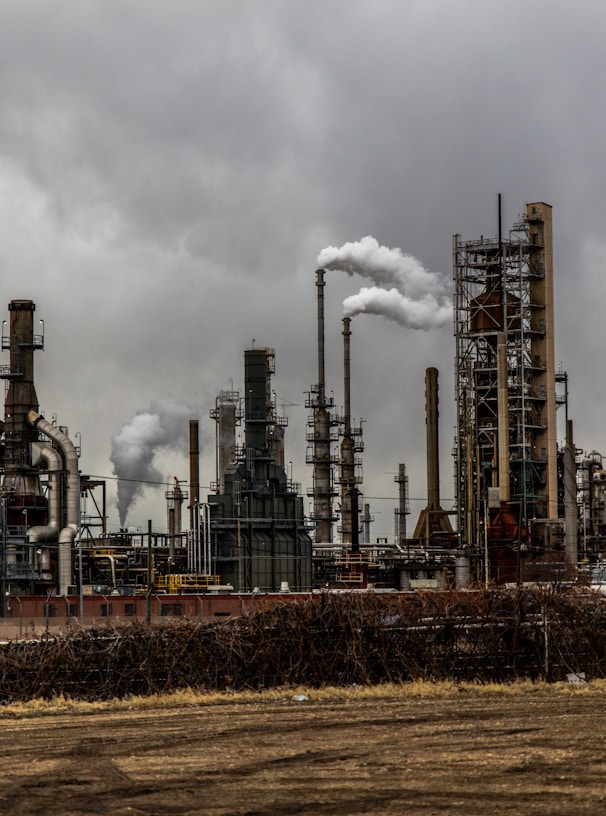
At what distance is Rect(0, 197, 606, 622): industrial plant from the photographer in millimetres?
60312

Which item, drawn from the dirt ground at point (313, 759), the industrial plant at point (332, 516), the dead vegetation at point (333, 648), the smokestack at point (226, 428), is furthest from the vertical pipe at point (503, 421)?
the dirt ground at point (313, 759)

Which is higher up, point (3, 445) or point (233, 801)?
point (3, 445)

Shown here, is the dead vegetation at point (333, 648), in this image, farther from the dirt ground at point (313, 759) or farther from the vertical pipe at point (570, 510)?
the vertical pipe at point (570, 510)

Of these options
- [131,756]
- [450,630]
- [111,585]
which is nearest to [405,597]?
[450,630]

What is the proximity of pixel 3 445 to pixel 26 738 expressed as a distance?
4702 centimetres

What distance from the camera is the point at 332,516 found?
3381 inches

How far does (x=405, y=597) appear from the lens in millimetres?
26234

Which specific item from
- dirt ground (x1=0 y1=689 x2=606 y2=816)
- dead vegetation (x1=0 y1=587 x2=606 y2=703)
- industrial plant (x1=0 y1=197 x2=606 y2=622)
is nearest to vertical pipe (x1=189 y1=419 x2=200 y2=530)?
industrial plant (x1=0 y1=197 x2=606 y2=622)

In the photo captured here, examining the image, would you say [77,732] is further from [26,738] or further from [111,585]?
[111,585]

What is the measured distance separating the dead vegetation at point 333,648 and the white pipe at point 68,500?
3456cm

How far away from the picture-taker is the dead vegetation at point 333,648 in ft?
79.8

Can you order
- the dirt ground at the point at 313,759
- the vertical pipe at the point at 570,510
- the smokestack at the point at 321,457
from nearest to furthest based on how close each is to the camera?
the dirt ground at the point at 313,759 < the vertical pipe at the point at 570,510 < the smokestack at the point at 321,457

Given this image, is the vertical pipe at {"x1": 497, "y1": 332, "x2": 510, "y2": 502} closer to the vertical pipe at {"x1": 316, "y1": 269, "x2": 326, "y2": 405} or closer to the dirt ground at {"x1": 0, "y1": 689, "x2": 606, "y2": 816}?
the vertical pipe at {"x1": 316, "y1": 269, "x2": 326, "y2": 405}

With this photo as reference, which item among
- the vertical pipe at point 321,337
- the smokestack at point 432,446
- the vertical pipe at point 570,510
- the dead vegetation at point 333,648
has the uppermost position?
the vertical pipe at point 321,337
